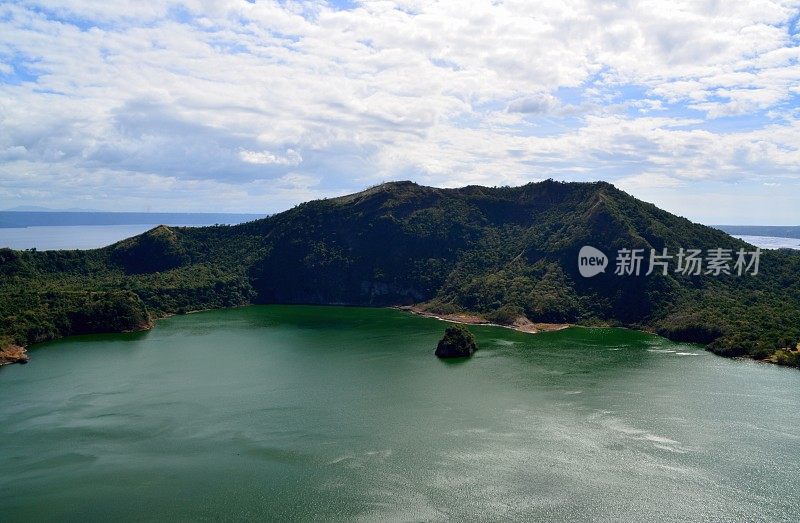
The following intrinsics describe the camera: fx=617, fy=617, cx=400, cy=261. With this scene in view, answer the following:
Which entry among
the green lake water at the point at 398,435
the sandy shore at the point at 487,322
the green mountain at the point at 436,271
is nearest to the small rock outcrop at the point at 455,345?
the green lake water at the point at 398,435

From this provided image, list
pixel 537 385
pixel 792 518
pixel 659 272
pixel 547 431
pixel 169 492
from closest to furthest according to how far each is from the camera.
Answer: pixel 792 518
pixel 169 492
pixel 547 431
pixel 537 385
pixel 659 272

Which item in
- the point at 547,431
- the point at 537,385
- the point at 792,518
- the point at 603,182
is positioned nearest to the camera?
the point at 792,518

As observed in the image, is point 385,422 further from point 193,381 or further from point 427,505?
point 193,381

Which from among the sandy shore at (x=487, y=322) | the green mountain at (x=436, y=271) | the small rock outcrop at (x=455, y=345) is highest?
the green mountain at (x=436, y=271)

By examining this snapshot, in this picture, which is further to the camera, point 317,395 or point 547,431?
point 317,395

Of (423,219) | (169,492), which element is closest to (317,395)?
(169,492)
